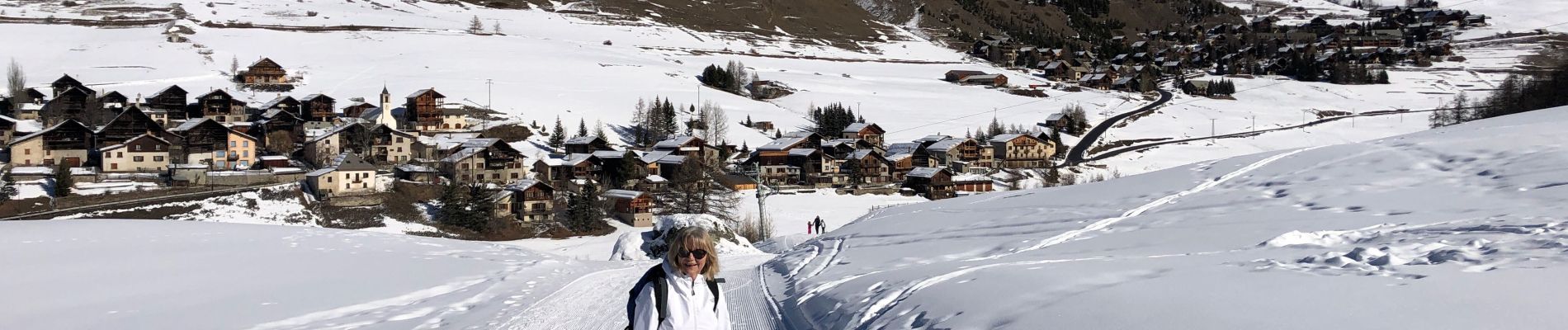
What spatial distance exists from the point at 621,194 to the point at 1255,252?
115 feet

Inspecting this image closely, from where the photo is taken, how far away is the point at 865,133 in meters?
60.7

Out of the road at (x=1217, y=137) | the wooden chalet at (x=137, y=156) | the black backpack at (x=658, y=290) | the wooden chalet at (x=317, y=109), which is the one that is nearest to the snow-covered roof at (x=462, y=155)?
the wooden chalet at (x=137, y=156)

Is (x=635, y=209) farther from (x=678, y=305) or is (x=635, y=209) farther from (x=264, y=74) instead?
(x=678, y=305)

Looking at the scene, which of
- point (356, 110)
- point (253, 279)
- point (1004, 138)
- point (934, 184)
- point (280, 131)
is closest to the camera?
point (253, 279)

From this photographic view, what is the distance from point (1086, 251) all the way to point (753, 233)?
25.5 m

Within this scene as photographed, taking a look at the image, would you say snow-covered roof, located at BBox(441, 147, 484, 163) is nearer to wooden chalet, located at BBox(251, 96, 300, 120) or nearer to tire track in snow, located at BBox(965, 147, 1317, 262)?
wooden chalet, located at BBox(251, 96, 300, 120)

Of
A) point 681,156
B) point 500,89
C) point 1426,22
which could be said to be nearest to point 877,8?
point 1426,22

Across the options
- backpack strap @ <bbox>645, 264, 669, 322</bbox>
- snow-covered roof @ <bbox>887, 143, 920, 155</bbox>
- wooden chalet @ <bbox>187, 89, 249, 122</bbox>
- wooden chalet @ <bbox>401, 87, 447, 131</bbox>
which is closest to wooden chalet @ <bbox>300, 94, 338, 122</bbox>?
wooden chalet @ <bbox>187, 89, 249, 122</bbox>

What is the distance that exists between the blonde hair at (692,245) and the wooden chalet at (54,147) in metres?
44.0

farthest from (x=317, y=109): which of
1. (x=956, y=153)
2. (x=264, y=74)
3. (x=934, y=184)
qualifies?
(x=956, y=153)

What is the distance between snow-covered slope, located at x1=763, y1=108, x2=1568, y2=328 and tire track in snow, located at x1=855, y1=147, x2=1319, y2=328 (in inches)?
1.4

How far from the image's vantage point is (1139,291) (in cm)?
749

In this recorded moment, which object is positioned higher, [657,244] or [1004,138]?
[1004,138]

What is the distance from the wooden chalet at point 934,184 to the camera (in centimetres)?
4944
